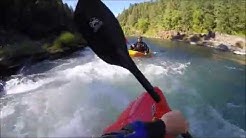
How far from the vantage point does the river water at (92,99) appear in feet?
19.2

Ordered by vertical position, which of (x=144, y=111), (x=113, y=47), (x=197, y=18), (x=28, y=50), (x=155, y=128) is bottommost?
(x=197, y=18)

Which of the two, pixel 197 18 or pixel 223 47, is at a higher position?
pixel 197 18

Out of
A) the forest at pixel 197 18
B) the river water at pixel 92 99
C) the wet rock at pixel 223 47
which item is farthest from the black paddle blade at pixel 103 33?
the forest at pixel 197 18

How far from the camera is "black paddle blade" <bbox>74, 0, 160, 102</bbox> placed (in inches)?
41.3

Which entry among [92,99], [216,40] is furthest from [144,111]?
[216,40]

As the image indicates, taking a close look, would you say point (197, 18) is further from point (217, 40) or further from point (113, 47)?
point (113, 47)

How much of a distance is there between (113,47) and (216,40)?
3869cm

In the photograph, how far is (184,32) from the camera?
4744cm

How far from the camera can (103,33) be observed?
3.61 feet

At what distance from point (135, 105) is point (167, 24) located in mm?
51257

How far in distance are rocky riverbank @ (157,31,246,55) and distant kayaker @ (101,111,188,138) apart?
30857 mm

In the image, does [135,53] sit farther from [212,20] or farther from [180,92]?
[212,20]

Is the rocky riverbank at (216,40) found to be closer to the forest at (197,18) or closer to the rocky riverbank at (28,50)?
the forest at (197,18)

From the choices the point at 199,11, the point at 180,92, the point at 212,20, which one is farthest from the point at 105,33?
the point at 199,11
